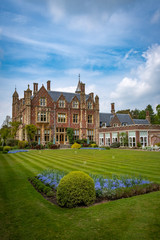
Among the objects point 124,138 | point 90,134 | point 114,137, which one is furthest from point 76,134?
point 124,138

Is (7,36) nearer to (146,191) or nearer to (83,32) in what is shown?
(83,32)

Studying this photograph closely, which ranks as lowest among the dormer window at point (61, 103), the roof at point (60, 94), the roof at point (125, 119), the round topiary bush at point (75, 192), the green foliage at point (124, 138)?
the round topiary bush at point (75, 192)

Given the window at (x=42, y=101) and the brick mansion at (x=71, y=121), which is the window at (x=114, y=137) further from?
the window at (x=42, y=101)

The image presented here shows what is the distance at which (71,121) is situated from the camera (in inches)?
1794

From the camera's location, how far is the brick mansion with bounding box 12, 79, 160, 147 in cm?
3778

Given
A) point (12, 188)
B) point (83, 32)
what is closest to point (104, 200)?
point (12, 188)

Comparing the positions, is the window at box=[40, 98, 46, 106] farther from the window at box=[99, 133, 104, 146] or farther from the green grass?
the green grass

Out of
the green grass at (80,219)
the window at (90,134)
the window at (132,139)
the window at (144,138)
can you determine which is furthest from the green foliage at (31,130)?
the green grass at (80,219)

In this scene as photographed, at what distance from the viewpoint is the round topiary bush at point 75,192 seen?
6.32m

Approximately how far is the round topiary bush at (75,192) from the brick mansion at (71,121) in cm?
3207

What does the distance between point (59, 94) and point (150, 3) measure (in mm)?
35849

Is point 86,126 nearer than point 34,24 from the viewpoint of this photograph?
No

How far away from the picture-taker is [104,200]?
7.13 metres

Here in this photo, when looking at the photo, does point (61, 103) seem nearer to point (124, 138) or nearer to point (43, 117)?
point (43, 117)
